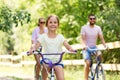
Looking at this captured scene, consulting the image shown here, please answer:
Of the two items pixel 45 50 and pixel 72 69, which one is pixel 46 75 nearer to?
pixel 45 50

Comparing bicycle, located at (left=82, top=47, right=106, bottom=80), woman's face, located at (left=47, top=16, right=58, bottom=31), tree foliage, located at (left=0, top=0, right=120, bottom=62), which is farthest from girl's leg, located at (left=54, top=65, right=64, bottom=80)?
tree foliage, located at (left=0, top=0, right=120, bottom=62)

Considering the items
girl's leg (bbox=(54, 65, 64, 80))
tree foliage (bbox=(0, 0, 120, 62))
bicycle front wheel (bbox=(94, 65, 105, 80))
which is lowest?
bicycle front wheel (bbox=(94, 65, 105, 80))

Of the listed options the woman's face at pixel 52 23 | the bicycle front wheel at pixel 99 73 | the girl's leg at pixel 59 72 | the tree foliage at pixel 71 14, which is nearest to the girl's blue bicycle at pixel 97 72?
the bicycle front wheel at pixel 99 73

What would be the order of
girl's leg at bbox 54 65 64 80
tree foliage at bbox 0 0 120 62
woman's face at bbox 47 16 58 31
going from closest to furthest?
1. girl's leg at bbox 54 65 64 80
2. woman's face at bbox 47 16 58 31
3. tree foliage at bbox 0 0 120 62

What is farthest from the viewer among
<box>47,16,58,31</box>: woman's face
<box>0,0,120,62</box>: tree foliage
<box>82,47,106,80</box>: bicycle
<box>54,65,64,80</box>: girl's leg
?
<box>0,0,120,62</box>: tree foliage

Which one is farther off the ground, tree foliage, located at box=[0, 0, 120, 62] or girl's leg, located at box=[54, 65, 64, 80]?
tree foliage, located at box=[0, 0, 120, 62]

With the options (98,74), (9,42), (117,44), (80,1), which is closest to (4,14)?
(117,44)

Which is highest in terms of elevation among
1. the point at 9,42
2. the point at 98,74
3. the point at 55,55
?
the point at 55,55

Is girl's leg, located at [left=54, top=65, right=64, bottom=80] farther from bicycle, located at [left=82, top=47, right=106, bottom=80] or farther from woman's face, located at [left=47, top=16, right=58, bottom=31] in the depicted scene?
bicycle, located at [left=82, top=47, right=106, bottom=80]

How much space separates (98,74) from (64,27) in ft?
33.7

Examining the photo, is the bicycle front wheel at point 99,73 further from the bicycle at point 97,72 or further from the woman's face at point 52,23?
the woman's face at point 52,23

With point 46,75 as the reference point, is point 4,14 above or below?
above

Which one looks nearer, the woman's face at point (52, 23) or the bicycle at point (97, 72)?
the woman's face at point (52, 23)

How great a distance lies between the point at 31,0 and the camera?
2089cm
